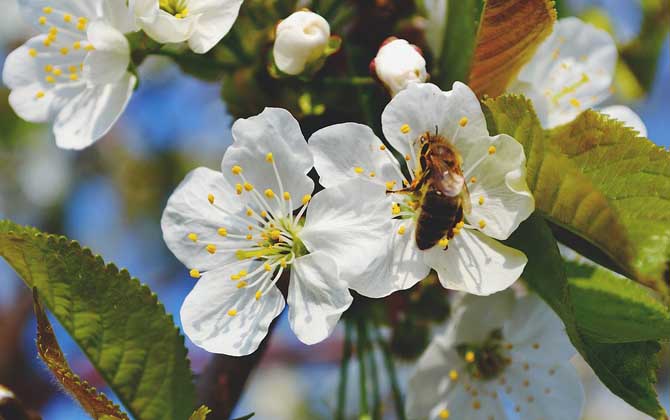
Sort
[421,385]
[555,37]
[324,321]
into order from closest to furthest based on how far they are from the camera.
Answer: [324,321]
[421,385]
[555,37]

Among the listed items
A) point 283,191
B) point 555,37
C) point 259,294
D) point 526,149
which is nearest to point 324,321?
point 259,294

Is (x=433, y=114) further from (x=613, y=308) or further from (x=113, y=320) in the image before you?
(x=113, y=320)

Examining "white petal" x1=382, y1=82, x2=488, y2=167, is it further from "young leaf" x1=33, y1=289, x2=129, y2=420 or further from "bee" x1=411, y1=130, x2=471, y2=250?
"young leaf" x1=33, y1=289, x2=129, y2=420

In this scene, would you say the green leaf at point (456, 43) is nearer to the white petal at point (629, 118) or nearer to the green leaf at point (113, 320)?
the white petal at point (629, 118)

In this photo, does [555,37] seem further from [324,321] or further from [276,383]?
[276,383]

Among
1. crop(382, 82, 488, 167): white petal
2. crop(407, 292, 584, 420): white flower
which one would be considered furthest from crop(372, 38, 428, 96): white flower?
crop(407, 292, 584, 420): white flower

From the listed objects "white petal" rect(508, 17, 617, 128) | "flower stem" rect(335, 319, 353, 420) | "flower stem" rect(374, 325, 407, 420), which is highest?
"white petal" rect(508, 17, 617, 128)

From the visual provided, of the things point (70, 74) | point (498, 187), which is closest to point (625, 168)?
point (498, 187)
